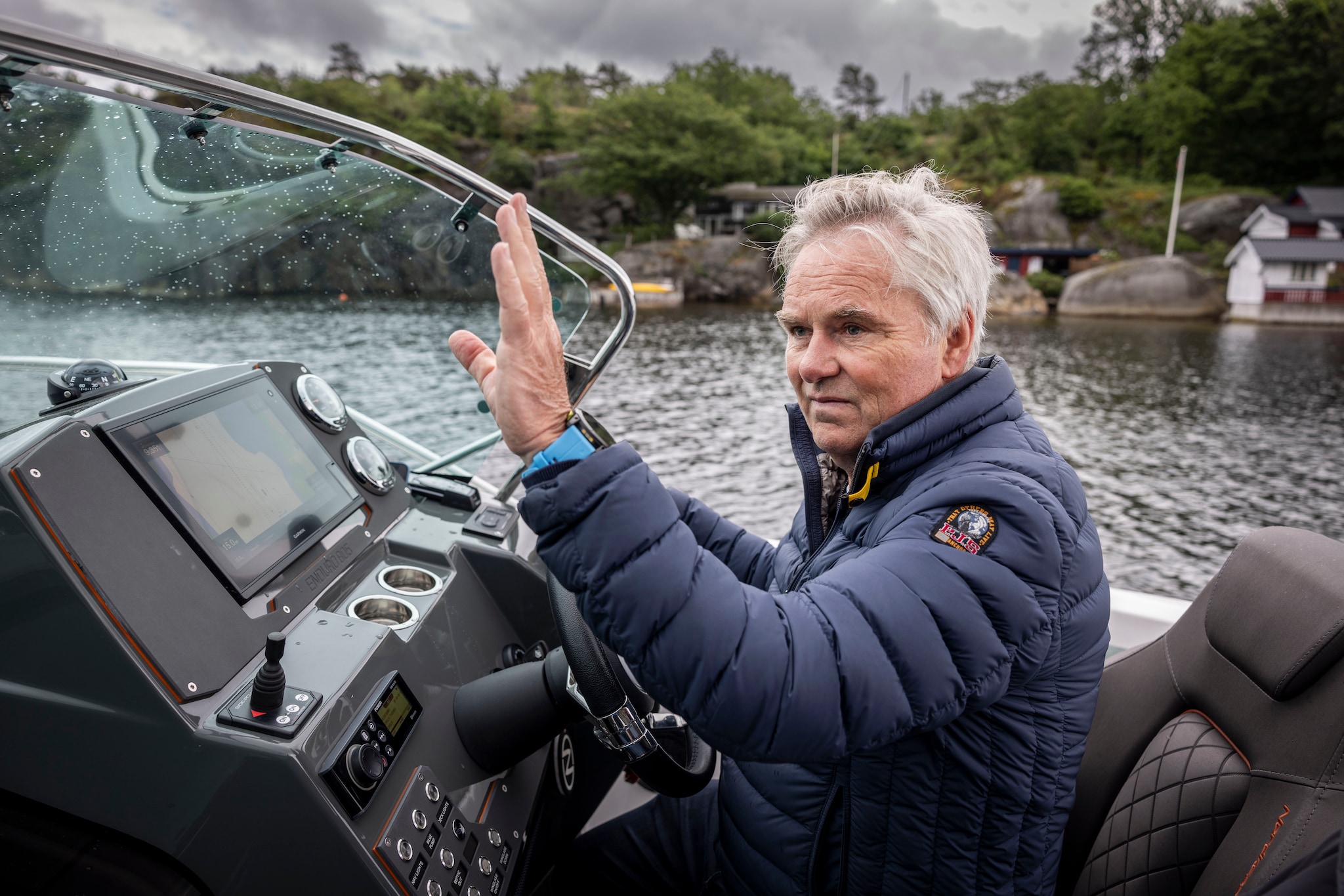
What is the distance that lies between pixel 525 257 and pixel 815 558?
575 mm

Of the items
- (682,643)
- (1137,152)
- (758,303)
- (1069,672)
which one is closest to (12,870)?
(682,643)

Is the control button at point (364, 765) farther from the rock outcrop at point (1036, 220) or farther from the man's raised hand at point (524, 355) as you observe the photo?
the rock outcrop at point (1036, 220)

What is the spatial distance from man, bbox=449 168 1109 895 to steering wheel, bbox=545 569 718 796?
10cm

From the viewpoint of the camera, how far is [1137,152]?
41469mm

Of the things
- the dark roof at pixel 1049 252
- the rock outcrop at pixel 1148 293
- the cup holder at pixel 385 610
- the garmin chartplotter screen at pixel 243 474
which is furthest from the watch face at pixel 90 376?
the dark roof at pixel 1049 252

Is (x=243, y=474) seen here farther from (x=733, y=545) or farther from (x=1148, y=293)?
(x=1148, y=293)

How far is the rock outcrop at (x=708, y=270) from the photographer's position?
2989 cm

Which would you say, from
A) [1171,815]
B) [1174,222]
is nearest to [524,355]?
[1171,815]

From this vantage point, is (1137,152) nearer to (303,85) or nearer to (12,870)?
(303,85)

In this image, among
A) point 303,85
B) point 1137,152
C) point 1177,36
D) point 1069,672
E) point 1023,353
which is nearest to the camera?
point 1069,672

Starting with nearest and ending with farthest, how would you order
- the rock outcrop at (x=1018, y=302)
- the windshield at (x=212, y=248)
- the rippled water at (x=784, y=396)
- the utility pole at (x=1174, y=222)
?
the windshield at (x=212, y=248) < the rippled water at (x=784, y=396) < the rock outcrop at (x=1018, y=302) < the utility pole at (x=1174, y=222)

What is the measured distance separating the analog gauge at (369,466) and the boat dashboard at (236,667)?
101 mm

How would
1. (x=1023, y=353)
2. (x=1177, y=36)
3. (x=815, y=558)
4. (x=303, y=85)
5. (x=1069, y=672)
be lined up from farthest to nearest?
(x=1177, y=36) < (x=303, y=85) < (x=1023, y=353) < (x=815, y=558) < (x=1069, y=672)

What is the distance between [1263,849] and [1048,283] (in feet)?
109
